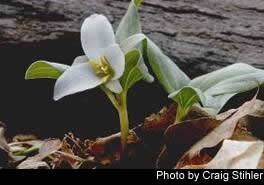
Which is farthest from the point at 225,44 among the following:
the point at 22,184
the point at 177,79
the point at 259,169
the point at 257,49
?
the point at 22,184

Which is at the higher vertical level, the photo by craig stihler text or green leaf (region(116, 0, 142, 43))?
green leaf (region(116, 0, 142, 43))

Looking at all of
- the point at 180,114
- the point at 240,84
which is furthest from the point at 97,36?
the point at 240,84

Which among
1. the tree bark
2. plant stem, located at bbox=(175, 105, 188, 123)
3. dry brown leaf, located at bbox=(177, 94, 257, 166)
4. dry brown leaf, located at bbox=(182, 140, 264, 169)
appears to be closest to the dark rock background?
the tree bark

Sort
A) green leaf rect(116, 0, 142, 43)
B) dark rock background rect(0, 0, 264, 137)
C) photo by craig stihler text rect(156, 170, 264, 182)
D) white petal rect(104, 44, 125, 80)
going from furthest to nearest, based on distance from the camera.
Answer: dark rock background rect(0, 0, 264, 137) → green leaf rect(116, 0, 142, 43) → white petal rect(104, 44, 125, 80) → photo by craig stihler text rect(156, 170, 264, 182)

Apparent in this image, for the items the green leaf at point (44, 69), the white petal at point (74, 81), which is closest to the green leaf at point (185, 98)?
the white petal at point (74, 81)

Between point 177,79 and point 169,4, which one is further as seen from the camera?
point 169,4

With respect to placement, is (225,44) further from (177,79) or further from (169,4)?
(177,79)

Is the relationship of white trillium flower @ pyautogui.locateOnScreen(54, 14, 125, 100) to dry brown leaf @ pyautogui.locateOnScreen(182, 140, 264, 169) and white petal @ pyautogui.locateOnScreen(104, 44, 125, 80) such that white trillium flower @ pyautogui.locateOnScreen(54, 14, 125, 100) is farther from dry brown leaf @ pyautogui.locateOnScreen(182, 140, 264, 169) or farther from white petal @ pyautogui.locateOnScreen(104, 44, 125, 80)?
dry brown leaf @ pyautogui.locateOnScreen(182, 140, 264, 169)

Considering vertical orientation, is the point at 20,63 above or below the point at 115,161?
above
